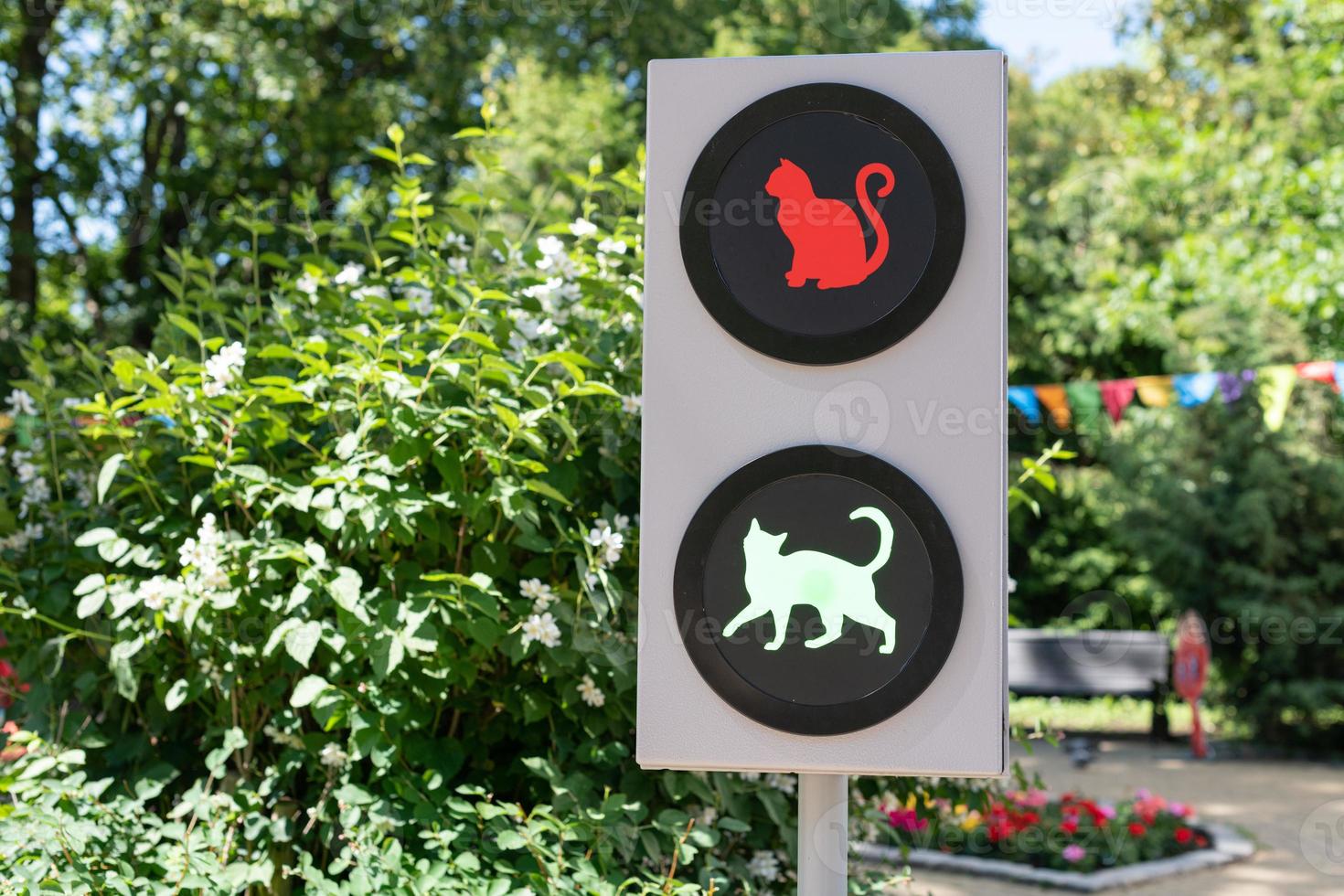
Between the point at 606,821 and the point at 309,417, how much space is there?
3.27 ft

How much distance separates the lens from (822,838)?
5.93 feet

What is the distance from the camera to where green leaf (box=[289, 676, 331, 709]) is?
7.30 feet

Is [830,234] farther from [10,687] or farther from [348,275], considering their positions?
[10,687]

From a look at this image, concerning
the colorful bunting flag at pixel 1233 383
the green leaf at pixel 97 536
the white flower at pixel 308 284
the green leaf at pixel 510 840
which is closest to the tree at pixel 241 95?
the colorful bunting flag at pixel 1233 383

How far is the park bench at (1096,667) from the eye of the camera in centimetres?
1000

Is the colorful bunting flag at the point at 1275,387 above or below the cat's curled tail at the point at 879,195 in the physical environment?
above

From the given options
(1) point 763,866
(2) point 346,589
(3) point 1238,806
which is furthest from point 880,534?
(3) point 1238,806

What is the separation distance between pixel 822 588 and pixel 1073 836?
15.5ft

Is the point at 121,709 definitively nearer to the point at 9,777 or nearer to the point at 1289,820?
the point at 9,777

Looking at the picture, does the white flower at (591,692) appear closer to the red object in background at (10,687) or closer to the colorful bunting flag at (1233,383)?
the red object in background at (10,687)

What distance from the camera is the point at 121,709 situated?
267 cm

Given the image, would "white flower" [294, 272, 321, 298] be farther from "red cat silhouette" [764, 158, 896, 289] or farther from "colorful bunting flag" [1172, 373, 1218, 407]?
"colorful bunting flag" [1172, 373, 1218, 407]

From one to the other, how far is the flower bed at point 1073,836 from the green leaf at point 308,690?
3.47m

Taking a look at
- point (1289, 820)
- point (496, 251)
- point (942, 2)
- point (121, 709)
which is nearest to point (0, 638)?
point (121, 709)
